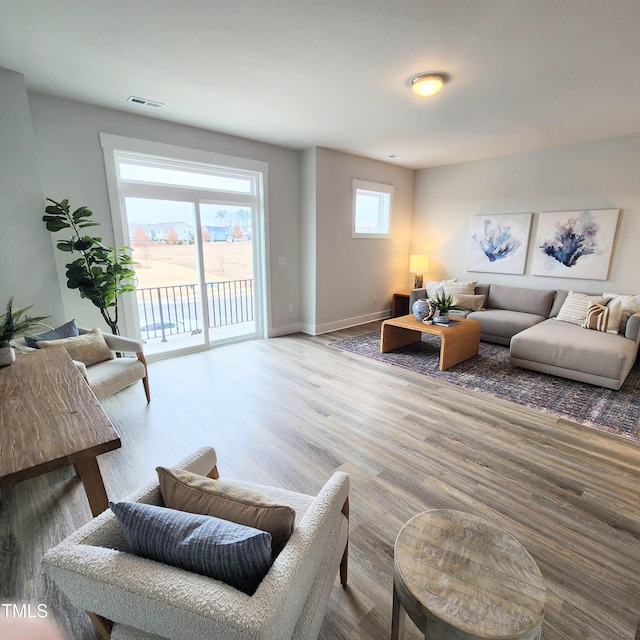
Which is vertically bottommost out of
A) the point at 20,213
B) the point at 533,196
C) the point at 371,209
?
the point at 20,213

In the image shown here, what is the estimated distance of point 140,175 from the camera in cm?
361

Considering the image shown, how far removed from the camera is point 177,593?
694 millimetres

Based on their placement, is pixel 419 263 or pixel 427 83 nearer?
pixel 427 83

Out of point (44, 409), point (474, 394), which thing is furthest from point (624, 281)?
point (44, 409)

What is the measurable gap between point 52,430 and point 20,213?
235cm

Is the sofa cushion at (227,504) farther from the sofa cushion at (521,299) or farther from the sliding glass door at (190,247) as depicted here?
the sofa cushion at (521,299)

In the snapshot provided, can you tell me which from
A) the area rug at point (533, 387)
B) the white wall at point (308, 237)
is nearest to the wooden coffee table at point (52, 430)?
the area rug at point (533, 387)

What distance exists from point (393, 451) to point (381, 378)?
1254 mm

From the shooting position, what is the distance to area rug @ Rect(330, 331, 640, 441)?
2.71 metres

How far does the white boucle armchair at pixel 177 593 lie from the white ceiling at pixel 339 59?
2.44 m

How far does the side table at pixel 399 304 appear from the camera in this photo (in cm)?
612

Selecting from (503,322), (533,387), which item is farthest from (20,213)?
(503,322)

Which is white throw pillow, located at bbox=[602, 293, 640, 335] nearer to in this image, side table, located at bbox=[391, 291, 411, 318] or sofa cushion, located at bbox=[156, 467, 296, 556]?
side table, located at bbox=[391, 291, 411, 318]

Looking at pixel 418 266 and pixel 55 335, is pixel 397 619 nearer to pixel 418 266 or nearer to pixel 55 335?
pixel 55 335
